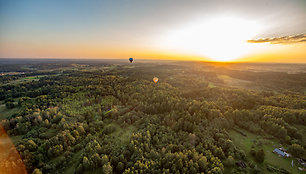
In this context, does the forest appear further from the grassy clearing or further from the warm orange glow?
the warm orange glow

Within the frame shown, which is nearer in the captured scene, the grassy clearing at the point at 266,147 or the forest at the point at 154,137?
the forest at the point at 154,137

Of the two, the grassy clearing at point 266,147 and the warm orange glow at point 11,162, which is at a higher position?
the warm orange glow at point 11,162

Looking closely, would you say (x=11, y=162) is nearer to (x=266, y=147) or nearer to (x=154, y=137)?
(x=154, y=137)

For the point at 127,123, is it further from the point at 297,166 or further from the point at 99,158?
the point at 297,166

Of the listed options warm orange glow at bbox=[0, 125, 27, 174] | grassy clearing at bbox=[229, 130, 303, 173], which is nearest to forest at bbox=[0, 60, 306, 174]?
grassy clearing at bbox=[229, 130, 303, 173]

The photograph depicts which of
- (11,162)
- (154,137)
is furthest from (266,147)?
(11,162)

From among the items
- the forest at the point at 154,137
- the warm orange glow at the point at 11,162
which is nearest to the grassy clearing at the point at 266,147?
the forest at the point at 154,137

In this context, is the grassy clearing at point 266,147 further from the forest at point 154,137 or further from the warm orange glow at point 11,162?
Answer: the warm orange glow at point 11,162

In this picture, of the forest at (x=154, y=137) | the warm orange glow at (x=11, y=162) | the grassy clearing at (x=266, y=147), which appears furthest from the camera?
the grassy clearing at (x=266, y=147)
